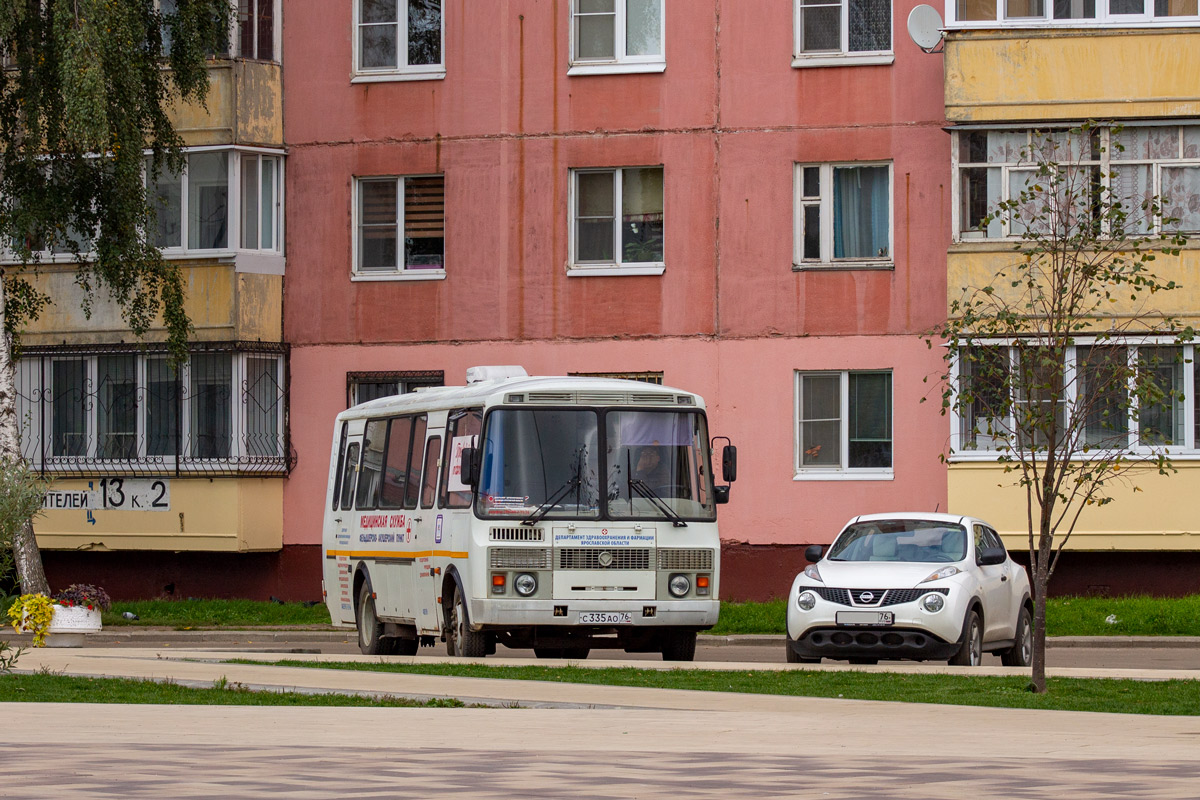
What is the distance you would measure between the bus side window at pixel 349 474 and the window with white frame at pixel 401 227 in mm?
8974

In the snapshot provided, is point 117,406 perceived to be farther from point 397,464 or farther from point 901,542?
point 901,542

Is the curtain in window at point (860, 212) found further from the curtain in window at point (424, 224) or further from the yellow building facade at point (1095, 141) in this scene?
the curtain in window at point (424, 224)

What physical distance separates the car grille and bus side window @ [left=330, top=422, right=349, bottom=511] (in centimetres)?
699

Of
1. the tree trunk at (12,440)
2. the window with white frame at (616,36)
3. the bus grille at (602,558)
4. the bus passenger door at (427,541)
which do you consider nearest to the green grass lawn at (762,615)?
the tree trunk at (12,440)

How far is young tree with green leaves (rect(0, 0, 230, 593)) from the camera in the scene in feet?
88.9

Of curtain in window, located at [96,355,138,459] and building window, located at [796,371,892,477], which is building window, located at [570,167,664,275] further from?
curtain in window, located at [96,355,138,459]

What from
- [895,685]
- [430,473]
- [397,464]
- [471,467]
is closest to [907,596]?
[895,685]

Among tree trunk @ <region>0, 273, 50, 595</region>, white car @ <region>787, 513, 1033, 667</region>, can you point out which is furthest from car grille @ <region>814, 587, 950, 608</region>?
tree trunk @ <region>0, 273, 50, 595</region>

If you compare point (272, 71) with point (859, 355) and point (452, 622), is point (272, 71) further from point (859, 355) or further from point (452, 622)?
point (452, 622)

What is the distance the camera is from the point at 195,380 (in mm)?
32500

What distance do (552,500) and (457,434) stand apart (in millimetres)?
1405

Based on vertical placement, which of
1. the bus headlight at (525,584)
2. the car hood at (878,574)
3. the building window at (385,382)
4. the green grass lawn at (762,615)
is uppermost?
the building window at (385,382)

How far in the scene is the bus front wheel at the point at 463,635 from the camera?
19688 millimetres

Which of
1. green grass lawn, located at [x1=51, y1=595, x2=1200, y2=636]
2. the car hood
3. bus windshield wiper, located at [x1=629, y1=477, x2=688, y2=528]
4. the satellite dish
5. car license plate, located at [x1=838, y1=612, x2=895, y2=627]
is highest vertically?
the satellite dish
